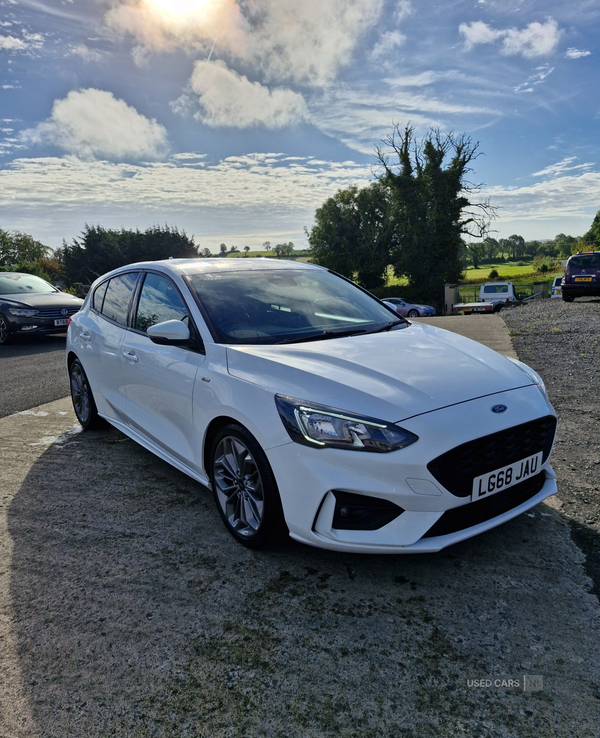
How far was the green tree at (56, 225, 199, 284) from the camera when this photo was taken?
6806 cm

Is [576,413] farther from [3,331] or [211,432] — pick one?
[3,331]

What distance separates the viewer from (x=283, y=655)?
2.16m

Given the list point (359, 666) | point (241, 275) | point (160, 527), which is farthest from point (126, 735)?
point (241, 275)

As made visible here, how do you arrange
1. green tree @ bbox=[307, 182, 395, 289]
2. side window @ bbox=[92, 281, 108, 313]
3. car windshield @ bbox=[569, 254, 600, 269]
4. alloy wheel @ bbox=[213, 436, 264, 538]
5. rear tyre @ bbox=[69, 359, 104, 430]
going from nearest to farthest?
alloy wheel @ bbox=[213, 436, 264, 538], side window @ bbox=[92, 281, 108, 313], rear tyre @ bbox=[69, 359, 104, 430], car windshield @ bbox=[569, 254, 600, 269], green tree @ bbox=[307, 182, 395, 289]

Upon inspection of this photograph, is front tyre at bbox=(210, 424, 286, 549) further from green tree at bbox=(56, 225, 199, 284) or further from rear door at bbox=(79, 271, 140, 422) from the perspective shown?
green tree at bbox=(56, 225, 199, 284)

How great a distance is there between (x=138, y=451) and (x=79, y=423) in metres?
1.30

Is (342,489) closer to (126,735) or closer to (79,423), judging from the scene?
(126,735)

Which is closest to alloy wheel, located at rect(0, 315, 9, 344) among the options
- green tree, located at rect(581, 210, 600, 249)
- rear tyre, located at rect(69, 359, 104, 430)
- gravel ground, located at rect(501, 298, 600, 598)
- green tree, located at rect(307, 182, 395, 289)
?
rear tyre, located at rect(69, 359, 104, 430)

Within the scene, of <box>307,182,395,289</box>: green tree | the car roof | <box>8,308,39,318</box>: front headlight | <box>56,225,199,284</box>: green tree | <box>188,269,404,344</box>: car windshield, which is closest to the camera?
<box>188,269,404,344</box>: car windshield

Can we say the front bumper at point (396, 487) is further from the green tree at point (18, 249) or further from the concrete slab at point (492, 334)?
the green tree at point (18, 249)

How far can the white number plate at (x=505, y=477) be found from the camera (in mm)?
2465

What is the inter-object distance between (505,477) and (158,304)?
8.39 ft

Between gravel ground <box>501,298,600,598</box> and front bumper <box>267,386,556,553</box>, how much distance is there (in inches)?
32.1

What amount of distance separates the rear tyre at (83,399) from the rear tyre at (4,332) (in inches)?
308
